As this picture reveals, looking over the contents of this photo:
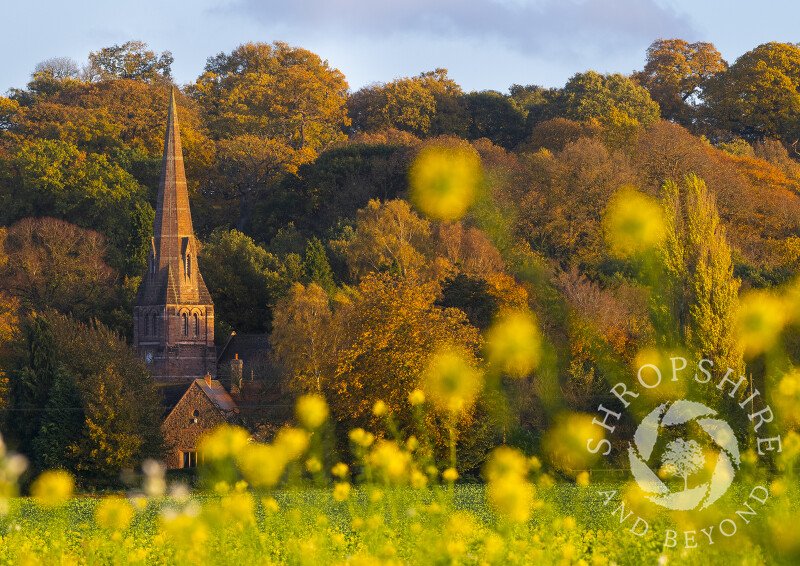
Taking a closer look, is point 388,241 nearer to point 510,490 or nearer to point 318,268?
point 318,268

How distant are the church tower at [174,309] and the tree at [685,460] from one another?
53039 mm

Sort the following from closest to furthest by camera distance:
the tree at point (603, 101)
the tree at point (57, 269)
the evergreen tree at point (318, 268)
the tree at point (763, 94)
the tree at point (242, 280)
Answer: the evergreen tree at point (318, 268) → the tree at point (242, 280) → the tree at point (57, 269) → the tree at point (603, 101) → the tree at point (763, 94)

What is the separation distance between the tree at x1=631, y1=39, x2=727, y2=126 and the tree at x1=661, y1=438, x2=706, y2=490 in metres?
75.2

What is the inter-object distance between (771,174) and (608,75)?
16692mm

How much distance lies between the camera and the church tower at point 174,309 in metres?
65.8

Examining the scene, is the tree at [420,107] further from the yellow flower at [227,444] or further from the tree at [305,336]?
the yellow flower at [227,444]

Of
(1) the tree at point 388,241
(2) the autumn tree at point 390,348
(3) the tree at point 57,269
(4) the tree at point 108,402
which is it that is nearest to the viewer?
(2) the autumn tree at point 390,348

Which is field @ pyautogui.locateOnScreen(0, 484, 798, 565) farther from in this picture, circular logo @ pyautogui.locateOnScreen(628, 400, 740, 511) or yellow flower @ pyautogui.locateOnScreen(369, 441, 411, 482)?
circular logo @ pyautogui.locateOnScreen(628, 400, 740, 511)

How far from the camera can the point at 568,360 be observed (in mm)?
30578

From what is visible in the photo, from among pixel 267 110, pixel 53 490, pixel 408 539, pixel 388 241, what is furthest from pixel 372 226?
pixel 53 490

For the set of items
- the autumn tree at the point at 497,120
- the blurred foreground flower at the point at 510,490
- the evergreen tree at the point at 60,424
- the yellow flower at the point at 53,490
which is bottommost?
the evergreen tree at the point at 60,424

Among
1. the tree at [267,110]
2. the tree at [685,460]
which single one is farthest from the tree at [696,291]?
the tree at [267,110]

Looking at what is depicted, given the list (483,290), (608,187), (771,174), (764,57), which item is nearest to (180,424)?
(483,290)

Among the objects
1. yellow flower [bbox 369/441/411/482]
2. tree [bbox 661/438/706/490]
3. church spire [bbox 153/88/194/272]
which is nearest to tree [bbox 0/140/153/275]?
church spire [bbox 153/88/194/272]
